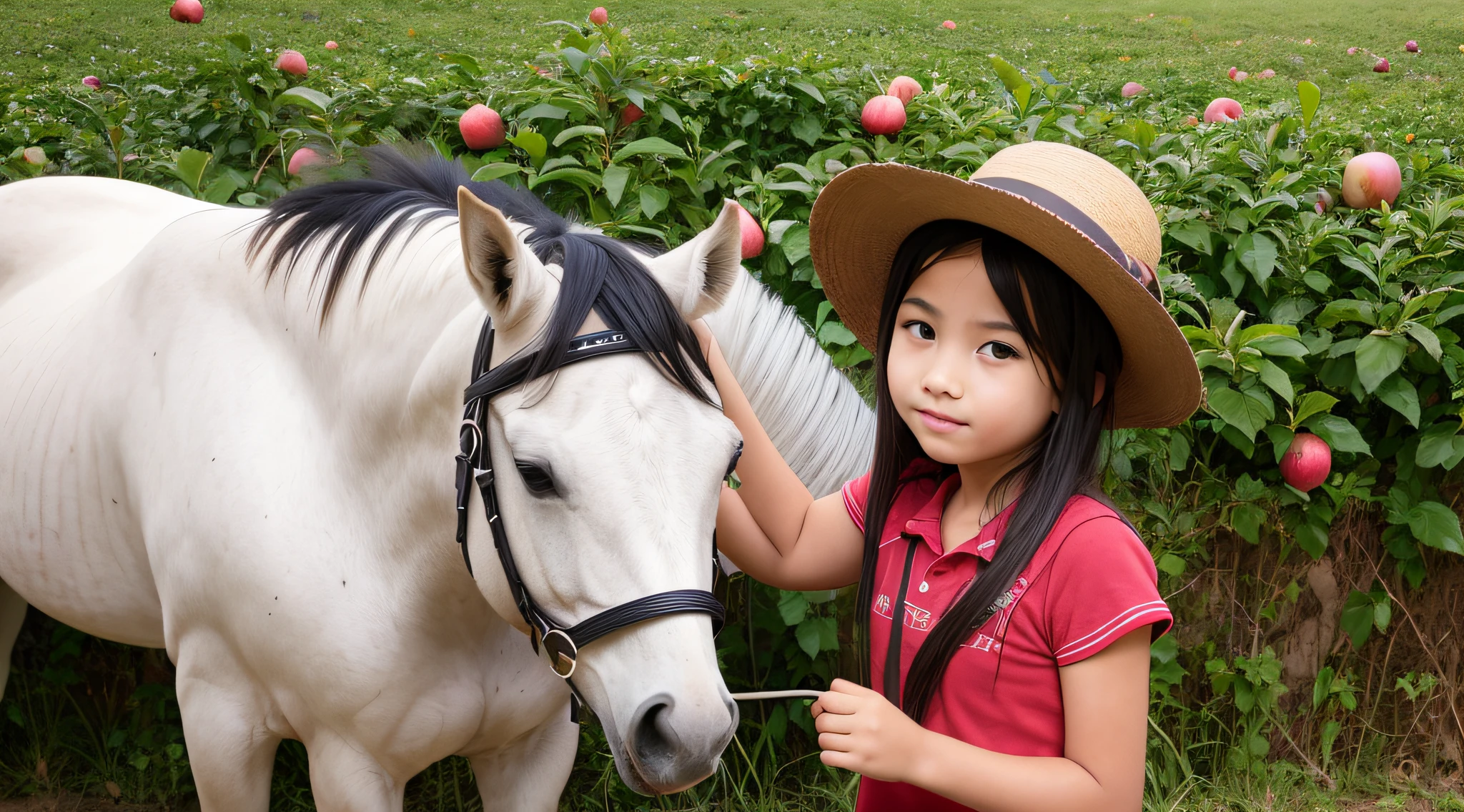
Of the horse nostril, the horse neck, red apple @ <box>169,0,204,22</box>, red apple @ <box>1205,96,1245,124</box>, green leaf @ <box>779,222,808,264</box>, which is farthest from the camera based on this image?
red apple @ <box>1205,96,1245,124</box>

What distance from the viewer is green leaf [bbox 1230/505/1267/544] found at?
2271 mm

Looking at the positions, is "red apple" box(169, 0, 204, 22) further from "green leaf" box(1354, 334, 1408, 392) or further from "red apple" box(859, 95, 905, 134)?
"green leaf" box(1354, 334, 1408, 392)

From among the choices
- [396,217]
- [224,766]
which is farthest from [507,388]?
[224,766]

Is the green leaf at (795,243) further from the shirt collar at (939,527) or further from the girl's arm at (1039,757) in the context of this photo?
the girl's arm at (1039,757)

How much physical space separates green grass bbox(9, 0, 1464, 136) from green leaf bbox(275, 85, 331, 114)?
0.49m

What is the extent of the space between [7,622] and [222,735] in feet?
4.42

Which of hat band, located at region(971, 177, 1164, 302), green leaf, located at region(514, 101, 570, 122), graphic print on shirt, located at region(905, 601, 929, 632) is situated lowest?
graphic print on shirt, located at region(905, 601, 929, 632)

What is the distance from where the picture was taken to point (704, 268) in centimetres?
122

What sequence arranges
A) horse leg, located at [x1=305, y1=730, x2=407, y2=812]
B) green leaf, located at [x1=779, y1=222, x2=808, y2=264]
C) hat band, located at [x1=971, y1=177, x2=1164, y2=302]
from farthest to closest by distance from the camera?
green leaf, located at [x1=779, y1=222, x2=808, y2=264] → horse leg, located at [x1=305, y1=730, x2=407, y2=812] → hat band, located at [x1=971, y1=177, x2=1164, y2=302]

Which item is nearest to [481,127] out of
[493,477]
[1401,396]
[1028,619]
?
[493,477]

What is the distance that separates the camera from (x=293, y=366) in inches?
58.5

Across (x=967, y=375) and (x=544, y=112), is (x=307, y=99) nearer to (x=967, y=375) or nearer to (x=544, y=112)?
(x=544, y=112)

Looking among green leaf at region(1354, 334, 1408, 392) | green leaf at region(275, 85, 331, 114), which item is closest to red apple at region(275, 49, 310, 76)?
green leaf at region(275, 85, 331, 114)

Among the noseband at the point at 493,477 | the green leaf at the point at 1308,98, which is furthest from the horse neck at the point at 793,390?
the green leaf at the point at 1308,98
